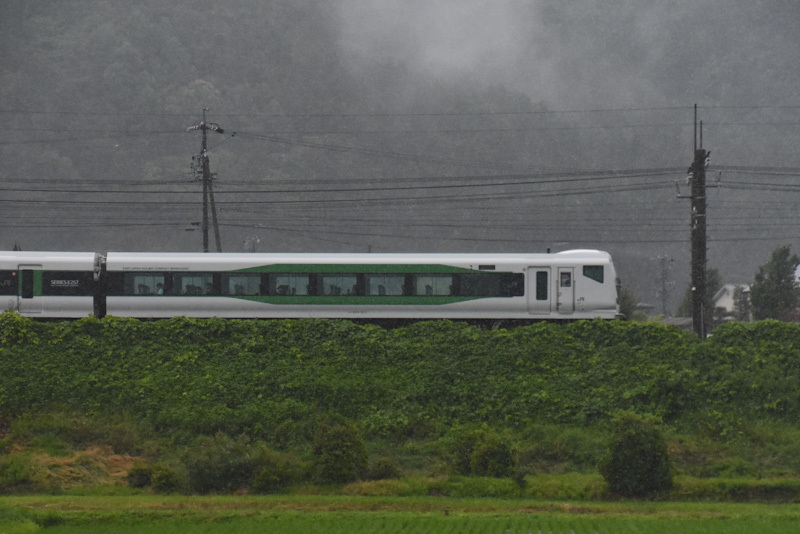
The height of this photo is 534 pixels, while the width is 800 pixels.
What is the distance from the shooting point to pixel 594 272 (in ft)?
128

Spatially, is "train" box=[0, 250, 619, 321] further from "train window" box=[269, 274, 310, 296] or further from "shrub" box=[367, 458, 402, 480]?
"shrub" box=[367, 458, 402, 480]

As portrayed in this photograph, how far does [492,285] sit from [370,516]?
826 inches

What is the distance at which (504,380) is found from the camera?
28.8m

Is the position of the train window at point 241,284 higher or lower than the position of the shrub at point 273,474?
higher

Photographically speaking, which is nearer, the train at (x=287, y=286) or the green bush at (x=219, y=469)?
the green bush at (x=219, y=469)

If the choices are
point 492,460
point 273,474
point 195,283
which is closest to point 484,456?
point 492,460

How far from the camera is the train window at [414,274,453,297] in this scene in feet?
126

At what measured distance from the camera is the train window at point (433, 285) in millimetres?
38312

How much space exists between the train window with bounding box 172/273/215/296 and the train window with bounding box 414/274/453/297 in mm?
8141

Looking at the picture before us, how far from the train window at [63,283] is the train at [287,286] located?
39mm

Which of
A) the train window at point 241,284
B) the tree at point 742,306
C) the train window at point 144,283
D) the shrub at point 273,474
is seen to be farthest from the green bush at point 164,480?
the tree at point 742,306

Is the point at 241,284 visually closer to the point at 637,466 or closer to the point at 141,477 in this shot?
the point at 141,477

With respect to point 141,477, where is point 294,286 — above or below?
above

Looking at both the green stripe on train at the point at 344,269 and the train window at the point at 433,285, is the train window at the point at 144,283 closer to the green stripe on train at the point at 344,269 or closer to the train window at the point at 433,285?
the green stripe on train at the point at 344,269
